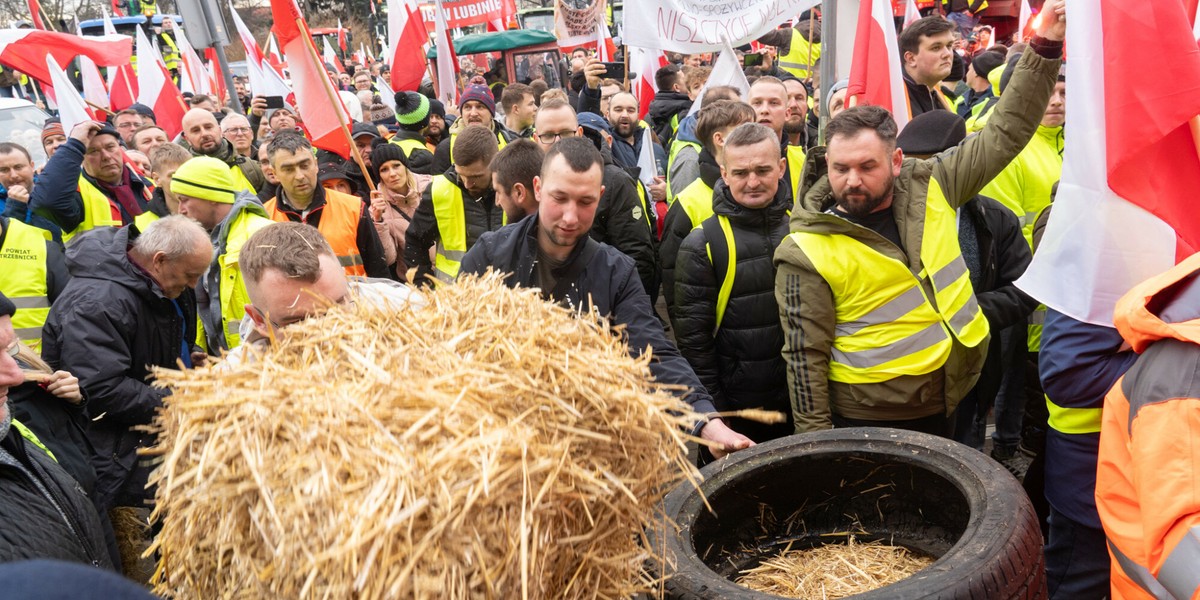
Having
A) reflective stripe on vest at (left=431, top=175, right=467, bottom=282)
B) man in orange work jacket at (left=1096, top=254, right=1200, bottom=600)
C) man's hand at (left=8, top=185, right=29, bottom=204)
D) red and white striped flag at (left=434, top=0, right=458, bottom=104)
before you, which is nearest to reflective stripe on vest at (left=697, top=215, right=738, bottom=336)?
reflective stripe on vest at (left=431, top=175, right=467, bottom=282)

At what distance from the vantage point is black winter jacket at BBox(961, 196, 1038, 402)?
3953 millimetres

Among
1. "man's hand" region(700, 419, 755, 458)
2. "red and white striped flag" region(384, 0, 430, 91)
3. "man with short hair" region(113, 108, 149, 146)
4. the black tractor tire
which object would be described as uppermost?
"red and white striped flag" region(384, 0, 430, 91)

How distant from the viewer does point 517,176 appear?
13.3ft

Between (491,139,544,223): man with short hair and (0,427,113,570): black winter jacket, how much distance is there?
225 centimetres

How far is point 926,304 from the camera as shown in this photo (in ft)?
11.2

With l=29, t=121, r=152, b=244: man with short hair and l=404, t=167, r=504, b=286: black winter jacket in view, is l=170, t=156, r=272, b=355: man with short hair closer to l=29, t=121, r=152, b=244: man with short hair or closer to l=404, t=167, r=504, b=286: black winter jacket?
l=404, t=167, r=504, b=286: black winter jacket

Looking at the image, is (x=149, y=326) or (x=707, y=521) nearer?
(x=707, y=521)

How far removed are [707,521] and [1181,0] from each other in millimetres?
2374

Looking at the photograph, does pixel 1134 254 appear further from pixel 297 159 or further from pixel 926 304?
pixel 297 159

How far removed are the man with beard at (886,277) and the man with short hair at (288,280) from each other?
182cm

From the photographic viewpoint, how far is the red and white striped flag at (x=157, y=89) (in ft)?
32.4

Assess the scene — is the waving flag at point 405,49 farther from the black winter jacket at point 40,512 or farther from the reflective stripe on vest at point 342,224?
the black winter jacket at point 40,512

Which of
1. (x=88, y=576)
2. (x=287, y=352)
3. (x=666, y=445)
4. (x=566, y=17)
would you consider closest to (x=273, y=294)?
(x=287, y=352)

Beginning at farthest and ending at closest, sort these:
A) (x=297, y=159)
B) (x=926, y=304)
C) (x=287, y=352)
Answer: (x=297, y=159) → (x=926, y=304) → (x=287, y=352)
